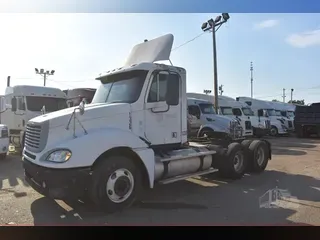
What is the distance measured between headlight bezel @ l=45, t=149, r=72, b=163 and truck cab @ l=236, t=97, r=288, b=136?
21.5 meters

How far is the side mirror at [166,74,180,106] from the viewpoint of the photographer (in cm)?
641

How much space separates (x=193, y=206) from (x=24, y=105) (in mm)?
10315

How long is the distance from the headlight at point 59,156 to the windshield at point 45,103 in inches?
372

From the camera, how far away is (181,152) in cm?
685

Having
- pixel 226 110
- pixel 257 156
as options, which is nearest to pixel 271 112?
pixel 226 110

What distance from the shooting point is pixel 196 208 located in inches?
227

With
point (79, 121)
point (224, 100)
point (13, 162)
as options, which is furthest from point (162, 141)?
point (224, 100)

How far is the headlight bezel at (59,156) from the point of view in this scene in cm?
501

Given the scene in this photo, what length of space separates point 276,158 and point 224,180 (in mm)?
5216

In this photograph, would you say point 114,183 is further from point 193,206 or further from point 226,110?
point 226,110

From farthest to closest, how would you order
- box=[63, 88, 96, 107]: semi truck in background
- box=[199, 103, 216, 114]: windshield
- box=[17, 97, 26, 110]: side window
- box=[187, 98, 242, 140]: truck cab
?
1. box=[199, 103, 216, 114]: windshield
2. box=[187, 98, 242, 140]: truck cab
3. box=[63, 88, 96, 107]: semi truck in background
4. box=[17, 97, 26, 110]: side window

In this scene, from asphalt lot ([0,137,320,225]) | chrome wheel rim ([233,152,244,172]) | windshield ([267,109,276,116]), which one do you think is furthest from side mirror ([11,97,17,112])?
windshield ([267,109,276,116])

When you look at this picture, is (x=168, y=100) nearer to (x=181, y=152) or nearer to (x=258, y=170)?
(x=181, y=152)

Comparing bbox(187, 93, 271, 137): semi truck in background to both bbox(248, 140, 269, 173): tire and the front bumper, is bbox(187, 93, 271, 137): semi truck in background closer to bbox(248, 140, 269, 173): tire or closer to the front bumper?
bbox(248, 140, 269, 173): tire
